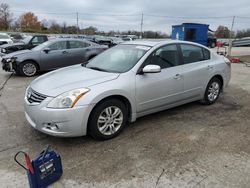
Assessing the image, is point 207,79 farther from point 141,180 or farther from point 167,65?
point 141,180

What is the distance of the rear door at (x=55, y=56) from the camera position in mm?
8689

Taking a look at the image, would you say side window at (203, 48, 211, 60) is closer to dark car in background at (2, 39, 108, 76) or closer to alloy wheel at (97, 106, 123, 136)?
alloy wheel at (97, 106, 123, 136)

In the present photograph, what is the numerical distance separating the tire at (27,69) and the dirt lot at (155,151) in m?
4.00

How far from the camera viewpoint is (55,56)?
880cm

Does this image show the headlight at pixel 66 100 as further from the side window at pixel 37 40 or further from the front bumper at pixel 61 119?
the side window at pixel 37 40

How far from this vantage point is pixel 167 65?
4121 mm

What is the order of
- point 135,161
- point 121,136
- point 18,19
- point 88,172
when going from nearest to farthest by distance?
point 88,172
point 135,161
point 121,136
point 18,19

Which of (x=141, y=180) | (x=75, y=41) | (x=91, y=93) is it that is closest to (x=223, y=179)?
(x=141, y=180)

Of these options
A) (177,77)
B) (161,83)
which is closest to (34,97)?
(161,83)

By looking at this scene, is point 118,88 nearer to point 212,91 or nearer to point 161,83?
point 161,83

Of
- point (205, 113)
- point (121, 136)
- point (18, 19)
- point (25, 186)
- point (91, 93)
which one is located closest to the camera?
point (25, 186)

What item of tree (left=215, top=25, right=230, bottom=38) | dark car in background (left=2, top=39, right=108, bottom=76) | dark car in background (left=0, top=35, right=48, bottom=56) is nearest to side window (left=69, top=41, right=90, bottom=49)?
dark car in background (left=2, top=39, right=108, bottom=76)

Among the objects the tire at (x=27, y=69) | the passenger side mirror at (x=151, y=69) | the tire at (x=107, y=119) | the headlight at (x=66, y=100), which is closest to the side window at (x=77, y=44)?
the tire at (x=27, y=69)

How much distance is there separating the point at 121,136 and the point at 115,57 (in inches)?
58.2
